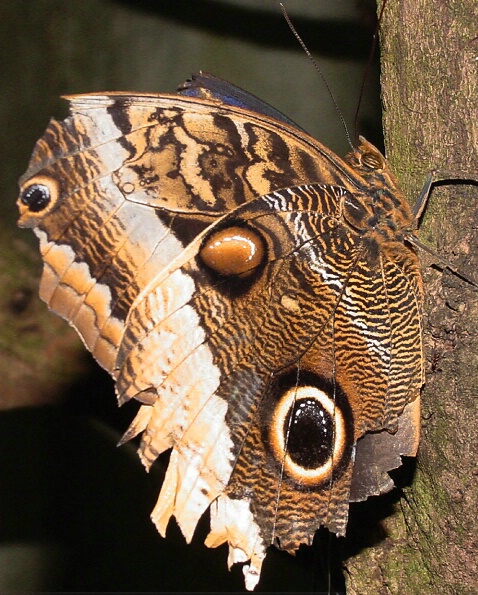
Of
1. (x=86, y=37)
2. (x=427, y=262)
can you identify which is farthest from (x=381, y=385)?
(x=86, y=37)

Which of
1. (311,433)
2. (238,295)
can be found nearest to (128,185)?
(238,295)

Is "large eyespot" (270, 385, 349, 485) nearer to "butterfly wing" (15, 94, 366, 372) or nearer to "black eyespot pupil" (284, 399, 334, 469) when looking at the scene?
"black eyespot pupil" (284, 399, 334, 469)

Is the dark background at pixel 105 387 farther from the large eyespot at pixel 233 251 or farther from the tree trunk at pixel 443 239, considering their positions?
the large eyespot at pixel 233 251

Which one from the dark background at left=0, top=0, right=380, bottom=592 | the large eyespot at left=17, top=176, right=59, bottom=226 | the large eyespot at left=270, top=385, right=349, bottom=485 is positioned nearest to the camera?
the large eyespot at left=17, top=176, right=59, bottom=226

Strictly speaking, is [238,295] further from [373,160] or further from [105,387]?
[105,387]

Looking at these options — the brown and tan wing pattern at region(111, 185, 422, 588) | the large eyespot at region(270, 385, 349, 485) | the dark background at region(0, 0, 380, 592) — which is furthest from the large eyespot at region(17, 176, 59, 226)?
the dark background at region(0, 0, 380, 592)

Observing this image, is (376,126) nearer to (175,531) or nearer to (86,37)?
(86,37)

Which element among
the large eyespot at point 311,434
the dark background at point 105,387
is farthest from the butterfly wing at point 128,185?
the dark background at point 105,387
